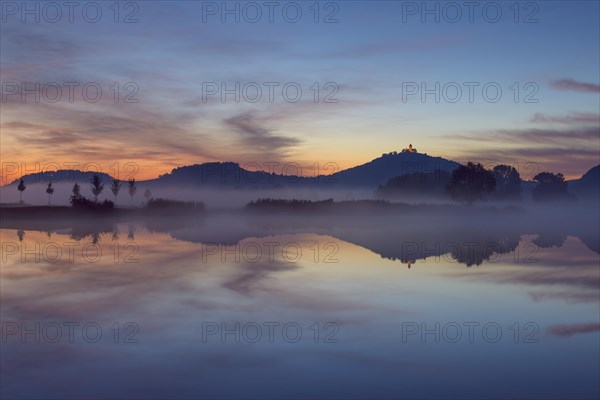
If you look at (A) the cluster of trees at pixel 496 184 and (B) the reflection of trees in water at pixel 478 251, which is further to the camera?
(A) the cluster of trees at pixel 496 184

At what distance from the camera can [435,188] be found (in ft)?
621

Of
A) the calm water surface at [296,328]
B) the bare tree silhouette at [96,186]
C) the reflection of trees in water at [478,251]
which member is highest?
the bare tree silhouette at [96,186]

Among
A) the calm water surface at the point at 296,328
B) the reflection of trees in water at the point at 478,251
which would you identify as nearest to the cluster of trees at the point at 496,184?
the reflection of trees in water at the point at 478,251

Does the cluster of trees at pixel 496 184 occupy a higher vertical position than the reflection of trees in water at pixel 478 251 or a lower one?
higher

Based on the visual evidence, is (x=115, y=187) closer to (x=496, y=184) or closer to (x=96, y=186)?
(x=96, y=186)

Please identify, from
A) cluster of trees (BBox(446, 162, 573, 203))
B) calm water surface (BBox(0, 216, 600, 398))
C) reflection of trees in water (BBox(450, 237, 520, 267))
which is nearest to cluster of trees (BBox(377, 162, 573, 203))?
cluster of trees (BBox(446, 162, 573, 203))

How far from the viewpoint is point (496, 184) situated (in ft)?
492

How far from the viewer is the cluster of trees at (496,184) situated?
429 ft

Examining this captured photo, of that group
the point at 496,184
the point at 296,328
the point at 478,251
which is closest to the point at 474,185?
the point at 496,184

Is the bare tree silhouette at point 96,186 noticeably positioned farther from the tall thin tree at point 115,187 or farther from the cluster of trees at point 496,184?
the cluster of trees at point 496,184

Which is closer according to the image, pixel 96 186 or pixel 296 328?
pixel 296 328

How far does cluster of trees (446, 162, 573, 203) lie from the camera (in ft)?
429

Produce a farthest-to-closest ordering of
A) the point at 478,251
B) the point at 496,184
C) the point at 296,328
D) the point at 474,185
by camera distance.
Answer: the point at 496,184, the point at 474,185, the point at 478,251, the point at 296,328

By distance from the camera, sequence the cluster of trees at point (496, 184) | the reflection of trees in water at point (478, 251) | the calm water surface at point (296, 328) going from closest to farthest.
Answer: the calm water surface at point (296, 328)
the reflection of trees in water at point (478, 251)
the cluster of trees at point (496, 184)
